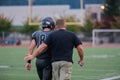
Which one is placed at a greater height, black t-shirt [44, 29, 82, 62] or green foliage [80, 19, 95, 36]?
black t-shirt [44, 29, 82, 62]

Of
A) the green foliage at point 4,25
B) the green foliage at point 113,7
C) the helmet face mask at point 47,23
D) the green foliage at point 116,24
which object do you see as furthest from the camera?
the green foliage at point 113,7

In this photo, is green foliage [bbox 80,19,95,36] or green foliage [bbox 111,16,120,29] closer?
green foliage [bbox 80,19,95,36]

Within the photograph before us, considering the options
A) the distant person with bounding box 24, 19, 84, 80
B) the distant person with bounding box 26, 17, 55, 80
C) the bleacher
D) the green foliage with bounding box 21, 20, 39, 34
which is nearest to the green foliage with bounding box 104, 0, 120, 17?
the bleacher

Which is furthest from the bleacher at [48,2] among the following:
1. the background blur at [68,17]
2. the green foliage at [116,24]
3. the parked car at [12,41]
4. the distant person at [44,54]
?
the distant person at [44,54]

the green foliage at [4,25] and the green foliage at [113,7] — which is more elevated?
the green foliage at [113,7]

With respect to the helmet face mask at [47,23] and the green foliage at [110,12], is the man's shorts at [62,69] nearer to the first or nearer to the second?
the helmet face mask at [47,23]

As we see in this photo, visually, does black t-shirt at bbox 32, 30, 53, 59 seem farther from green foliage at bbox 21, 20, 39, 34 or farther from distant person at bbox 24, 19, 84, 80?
green foliage at bbox 21, 20, 39, 34

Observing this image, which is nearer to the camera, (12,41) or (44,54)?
(44,54)

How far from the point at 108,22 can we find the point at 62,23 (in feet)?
135

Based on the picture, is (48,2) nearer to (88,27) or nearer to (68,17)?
(68,17)

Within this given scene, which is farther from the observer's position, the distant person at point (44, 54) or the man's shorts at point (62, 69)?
the distant person at point (44, 54)

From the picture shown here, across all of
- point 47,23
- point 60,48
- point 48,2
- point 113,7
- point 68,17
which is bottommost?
point 68,17

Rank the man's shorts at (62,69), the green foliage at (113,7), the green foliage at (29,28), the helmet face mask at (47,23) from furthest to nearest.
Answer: the green foliage at (113,7), the green foliage at (29,28), the helmet face mask at (47,23), the man's shorts at (62,69)

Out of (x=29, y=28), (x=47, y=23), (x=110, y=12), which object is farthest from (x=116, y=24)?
(x=47, y=23)
